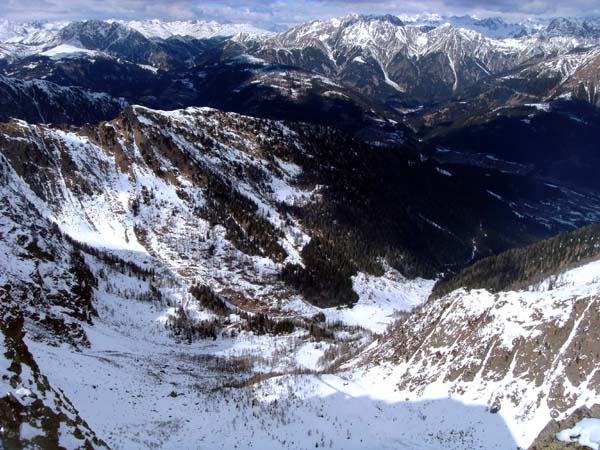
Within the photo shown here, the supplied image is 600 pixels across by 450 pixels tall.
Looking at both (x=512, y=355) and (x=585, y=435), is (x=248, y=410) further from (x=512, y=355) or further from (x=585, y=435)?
(x=585, y=435)

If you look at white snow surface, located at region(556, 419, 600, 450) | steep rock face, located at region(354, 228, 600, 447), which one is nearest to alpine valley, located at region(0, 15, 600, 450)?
white snow surface, located at region(556, 419, 600, 450)

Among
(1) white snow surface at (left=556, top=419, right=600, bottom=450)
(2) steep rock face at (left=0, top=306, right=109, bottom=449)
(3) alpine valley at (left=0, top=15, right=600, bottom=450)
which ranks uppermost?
(1) white snow surface at (left=556, top=419, right=600, bottom=450)

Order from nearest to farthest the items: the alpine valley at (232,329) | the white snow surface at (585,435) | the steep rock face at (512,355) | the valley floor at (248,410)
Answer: the white snow surface at (585,435) → the steep rock face at (512,355) → the alpine valley at (232,329) → the valley floor at (248,410)

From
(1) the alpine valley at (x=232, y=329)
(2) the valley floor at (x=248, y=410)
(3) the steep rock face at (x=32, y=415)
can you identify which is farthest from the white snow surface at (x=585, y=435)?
(3) the steep rock face at (x=32, y=415)

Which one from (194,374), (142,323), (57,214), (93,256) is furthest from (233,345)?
(57,214)

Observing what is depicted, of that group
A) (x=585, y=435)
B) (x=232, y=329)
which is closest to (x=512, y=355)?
(x=585, y=435)

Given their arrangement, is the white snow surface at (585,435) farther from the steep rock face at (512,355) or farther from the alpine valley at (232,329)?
the steep rock face at (512,355)

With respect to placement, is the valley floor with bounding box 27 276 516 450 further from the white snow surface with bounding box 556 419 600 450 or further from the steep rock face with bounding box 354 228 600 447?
the white snow surface with bounding box 556 419 600 450

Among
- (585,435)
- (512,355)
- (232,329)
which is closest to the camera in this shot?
(585,435)

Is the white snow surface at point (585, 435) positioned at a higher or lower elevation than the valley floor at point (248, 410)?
higher
